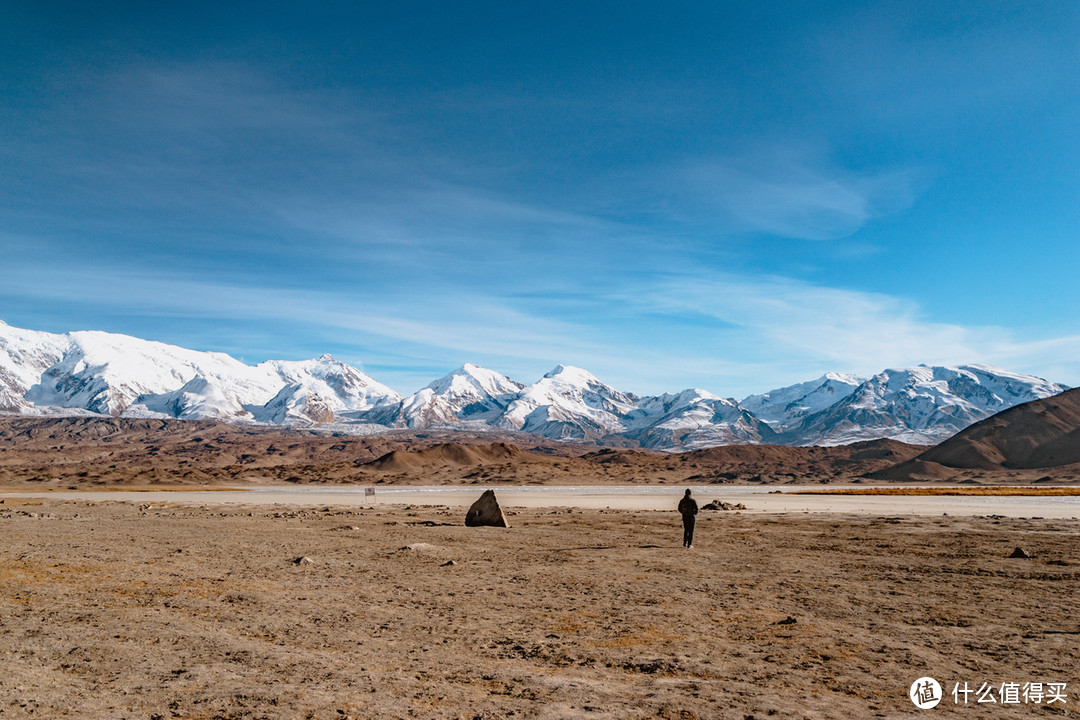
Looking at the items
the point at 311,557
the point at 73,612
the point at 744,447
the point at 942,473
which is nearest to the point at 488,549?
the point at 311,557

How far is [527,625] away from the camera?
1217 centimetres

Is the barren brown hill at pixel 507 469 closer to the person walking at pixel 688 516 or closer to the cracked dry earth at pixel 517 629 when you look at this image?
the person walking at pixel 688 516

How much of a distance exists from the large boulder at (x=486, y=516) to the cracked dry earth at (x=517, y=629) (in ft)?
28.0

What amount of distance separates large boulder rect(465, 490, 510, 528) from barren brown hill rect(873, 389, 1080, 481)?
114719 mm

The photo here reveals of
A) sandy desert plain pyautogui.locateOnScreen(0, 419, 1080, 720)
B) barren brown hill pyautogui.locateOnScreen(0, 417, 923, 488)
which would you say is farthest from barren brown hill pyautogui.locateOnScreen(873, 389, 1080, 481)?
sandy desert plain pyautogui.locateOnScreen(0, 419, 1080, 720)

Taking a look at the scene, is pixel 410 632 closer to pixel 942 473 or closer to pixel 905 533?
pixel 905 533

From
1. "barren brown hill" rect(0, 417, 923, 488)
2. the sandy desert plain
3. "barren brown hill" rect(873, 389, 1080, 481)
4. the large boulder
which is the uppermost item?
"barren brown hill" rect(873, 389, 1080, 481)

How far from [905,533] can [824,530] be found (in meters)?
3.26

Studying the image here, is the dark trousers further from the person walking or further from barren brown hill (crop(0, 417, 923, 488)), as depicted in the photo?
barren brown hill (crop(0, 417, 923, 488))

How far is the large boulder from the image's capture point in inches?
1267

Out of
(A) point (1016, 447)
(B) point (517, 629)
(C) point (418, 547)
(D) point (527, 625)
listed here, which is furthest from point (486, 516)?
(A) point (1016, 447)

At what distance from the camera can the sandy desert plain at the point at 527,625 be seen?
8234mm

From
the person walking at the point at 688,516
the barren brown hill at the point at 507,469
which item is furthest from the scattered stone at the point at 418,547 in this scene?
the barren brown hill at the point at 507,469

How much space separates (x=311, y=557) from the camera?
1995 cm
